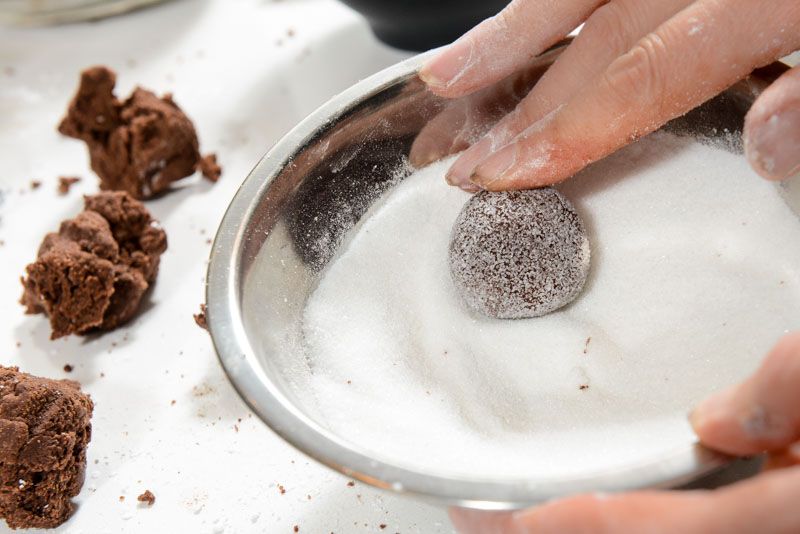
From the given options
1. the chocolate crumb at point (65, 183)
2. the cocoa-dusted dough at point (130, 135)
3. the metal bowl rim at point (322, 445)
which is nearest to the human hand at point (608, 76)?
the metal bowl rim at point (322, 445)

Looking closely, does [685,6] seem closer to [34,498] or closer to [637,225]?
[637,225]

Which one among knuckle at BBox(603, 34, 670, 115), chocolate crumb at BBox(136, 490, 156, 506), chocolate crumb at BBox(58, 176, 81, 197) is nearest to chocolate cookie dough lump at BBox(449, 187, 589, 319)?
knuckle at BBox(603, 34, 670, 115)

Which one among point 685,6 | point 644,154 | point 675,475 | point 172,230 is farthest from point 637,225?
point 172,230

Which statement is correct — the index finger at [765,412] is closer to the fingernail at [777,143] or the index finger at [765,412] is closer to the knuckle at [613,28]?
the fingernail at [777,143]

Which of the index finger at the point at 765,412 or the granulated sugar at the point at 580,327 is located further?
the granulated sugar at the point at 580,327

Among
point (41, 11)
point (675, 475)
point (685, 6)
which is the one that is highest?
point (685, 6)

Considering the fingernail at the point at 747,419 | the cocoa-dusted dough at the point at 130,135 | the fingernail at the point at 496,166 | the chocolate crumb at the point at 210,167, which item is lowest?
the chocolate crumb at the point at 210,167

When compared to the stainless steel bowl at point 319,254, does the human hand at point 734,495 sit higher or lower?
higher
